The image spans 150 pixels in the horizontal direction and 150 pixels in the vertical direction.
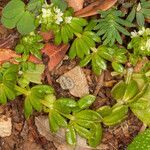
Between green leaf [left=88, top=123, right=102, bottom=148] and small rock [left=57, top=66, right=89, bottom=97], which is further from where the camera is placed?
small rock [left=57, top=66, right=89, bottom=97]

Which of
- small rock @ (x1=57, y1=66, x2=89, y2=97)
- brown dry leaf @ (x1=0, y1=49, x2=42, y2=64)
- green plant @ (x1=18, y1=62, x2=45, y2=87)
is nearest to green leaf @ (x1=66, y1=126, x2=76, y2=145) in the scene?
small rock @ (x1=57, y1=66, x2=89, y2=97)

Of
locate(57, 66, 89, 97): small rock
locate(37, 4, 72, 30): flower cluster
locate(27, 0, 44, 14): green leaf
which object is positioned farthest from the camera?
locate(57, 66, 89, 97): small rock

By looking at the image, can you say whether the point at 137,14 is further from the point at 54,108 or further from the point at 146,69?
the point at 54,108

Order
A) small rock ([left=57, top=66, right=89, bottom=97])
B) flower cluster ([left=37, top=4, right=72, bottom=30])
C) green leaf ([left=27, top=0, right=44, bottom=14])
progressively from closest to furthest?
flower cluster ([left=37, top=4, right=72, bottom=30])
green leaf ([left=27, top=0, right=44, bottom=14])
small rock ([left=57, top=66, right=89, bottom=97])

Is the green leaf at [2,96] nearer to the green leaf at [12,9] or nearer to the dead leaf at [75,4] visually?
the green leaf at [12,9]

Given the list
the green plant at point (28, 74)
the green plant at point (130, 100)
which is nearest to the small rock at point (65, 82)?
the green plant at point (28, 74)

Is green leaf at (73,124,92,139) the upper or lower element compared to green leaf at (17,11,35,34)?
lower

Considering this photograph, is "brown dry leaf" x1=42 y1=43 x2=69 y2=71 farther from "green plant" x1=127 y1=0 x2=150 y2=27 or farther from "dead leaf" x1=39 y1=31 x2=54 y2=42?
"green plant" x1=127 y1=0 x2=150 y2=27

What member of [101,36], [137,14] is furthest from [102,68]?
[137,14]
